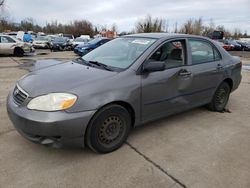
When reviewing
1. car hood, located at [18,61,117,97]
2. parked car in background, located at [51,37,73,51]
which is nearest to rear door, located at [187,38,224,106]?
car hood, located at [18,61,117,97]

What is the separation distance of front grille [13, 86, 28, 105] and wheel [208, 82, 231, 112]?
342 cm

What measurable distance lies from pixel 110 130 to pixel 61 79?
90 cm

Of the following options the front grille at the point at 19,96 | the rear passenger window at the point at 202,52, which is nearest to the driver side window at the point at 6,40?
the front grille at the point at 19,96

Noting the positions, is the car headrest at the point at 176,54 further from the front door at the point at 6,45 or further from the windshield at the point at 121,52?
the front door at the point at 6,45

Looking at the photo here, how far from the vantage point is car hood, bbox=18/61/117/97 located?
2891mm

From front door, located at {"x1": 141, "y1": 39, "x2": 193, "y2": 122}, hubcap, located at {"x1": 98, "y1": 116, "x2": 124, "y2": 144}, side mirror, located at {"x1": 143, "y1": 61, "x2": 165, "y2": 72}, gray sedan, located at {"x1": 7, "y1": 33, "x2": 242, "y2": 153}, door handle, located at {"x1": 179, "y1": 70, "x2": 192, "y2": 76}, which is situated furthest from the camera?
door handle, located at {"x1": 179, "y1": 70, "x2": 192, "y2": 76}

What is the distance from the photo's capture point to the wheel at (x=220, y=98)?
480cm

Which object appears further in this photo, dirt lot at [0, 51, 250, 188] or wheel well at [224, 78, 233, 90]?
wheel well at [224, 78, 233, 90]

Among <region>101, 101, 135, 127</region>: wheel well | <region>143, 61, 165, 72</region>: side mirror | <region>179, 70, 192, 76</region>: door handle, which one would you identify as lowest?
<region>101, 101, 135, 127</region>: wheel well

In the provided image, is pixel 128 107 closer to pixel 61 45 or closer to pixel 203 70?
pixel 203 70

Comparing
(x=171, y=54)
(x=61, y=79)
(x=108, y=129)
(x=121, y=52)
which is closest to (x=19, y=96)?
(x=61, y=79)

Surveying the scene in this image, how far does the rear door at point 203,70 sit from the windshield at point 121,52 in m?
0.91

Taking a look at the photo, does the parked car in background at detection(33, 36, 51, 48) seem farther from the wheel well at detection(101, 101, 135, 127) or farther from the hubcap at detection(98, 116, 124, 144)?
the hubcap at detection(98, 116, 124, 144)

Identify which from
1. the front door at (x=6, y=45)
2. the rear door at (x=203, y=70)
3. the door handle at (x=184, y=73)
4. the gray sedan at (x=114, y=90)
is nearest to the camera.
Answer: the gray sedan at (x=114, y=90)
